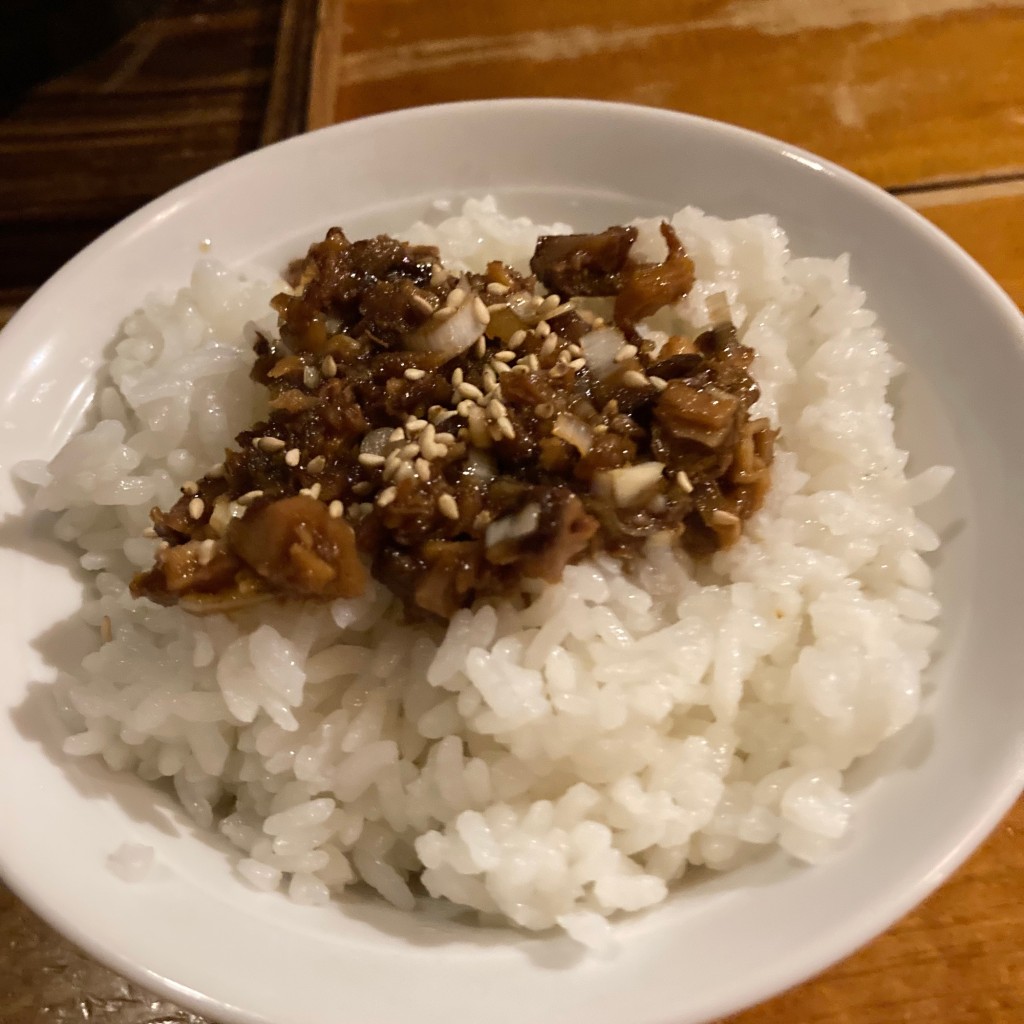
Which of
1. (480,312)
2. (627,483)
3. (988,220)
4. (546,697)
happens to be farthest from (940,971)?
(988,220)

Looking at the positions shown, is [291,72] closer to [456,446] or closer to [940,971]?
[456,446]

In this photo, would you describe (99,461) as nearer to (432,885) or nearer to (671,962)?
(432,885)

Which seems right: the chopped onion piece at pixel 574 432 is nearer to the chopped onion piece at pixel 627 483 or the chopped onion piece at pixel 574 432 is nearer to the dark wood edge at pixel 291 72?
the chopped onion piece at pixel 627 483

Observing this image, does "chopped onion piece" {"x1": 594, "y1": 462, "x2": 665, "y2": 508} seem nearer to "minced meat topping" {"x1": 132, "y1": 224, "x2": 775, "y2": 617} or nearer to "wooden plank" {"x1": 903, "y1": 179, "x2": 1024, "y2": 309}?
"minced meat topping" {"x1": 132, "y1": 224, "x2": 775, "y2": 617}

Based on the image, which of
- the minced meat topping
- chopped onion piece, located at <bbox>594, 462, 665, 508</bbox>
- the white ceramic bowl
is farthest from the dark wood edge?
chopped onion piece, located at <bbox>594, 462, 665, 508</bbox>

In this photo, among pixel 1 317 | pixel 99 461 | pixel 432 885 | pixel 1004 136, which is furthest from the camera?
pixel 1004 136

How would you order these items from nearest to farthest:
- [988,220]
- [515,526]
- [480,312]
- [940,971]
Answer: [515,526] → [940,971] → [480,312] → [988,220]

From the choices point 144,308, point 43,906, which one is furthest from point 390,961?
point 144,308
